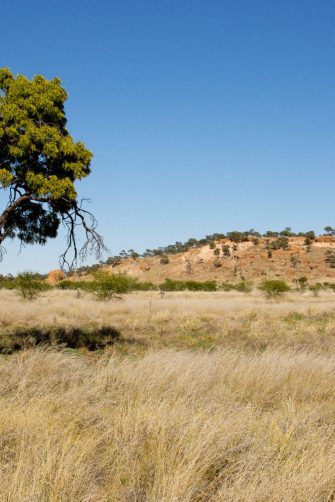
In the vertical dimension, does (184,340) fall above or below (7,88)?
below

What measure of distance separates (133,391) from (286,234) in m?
121

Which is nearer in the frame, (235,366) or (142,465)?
(142,465)

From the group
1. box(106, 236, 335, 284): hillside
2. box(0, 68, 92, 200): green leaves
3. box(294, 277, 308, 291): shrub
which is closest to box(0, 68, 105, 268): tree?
box(0, 68, 92, 200): green leaves

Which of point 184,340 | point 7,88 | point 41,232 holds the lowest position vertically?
point 184,340

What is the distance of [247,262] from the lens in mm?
91125

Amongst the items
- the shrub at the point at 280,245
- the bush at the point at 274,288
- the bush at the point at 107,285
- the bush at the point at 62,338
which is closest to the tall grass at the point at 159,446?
the bush at the point at 62,338

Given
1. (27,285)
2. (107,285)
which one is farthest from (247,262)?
(27,285)

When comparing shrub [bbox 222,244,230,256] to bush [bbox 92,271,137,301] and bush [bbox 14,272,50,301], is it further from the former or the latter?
bush [bbox 14,272,50,301]

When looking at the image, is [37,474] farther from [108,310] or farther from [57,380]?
[108,310]

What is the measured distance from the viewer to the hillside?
8325 centimetres

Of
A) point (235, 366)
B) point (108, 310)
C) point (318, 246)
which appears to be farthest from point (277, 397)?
point (318, 246)

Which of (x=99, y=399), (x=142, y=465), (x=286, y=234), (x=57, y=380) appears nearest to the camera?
(x=142, y=465)

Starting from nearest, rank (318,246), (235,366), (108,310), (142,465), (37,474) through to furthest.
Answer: (37,474), (142,465), (235,366), (108,310), (318,246)

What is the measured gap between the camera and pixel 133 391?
20.1ft
